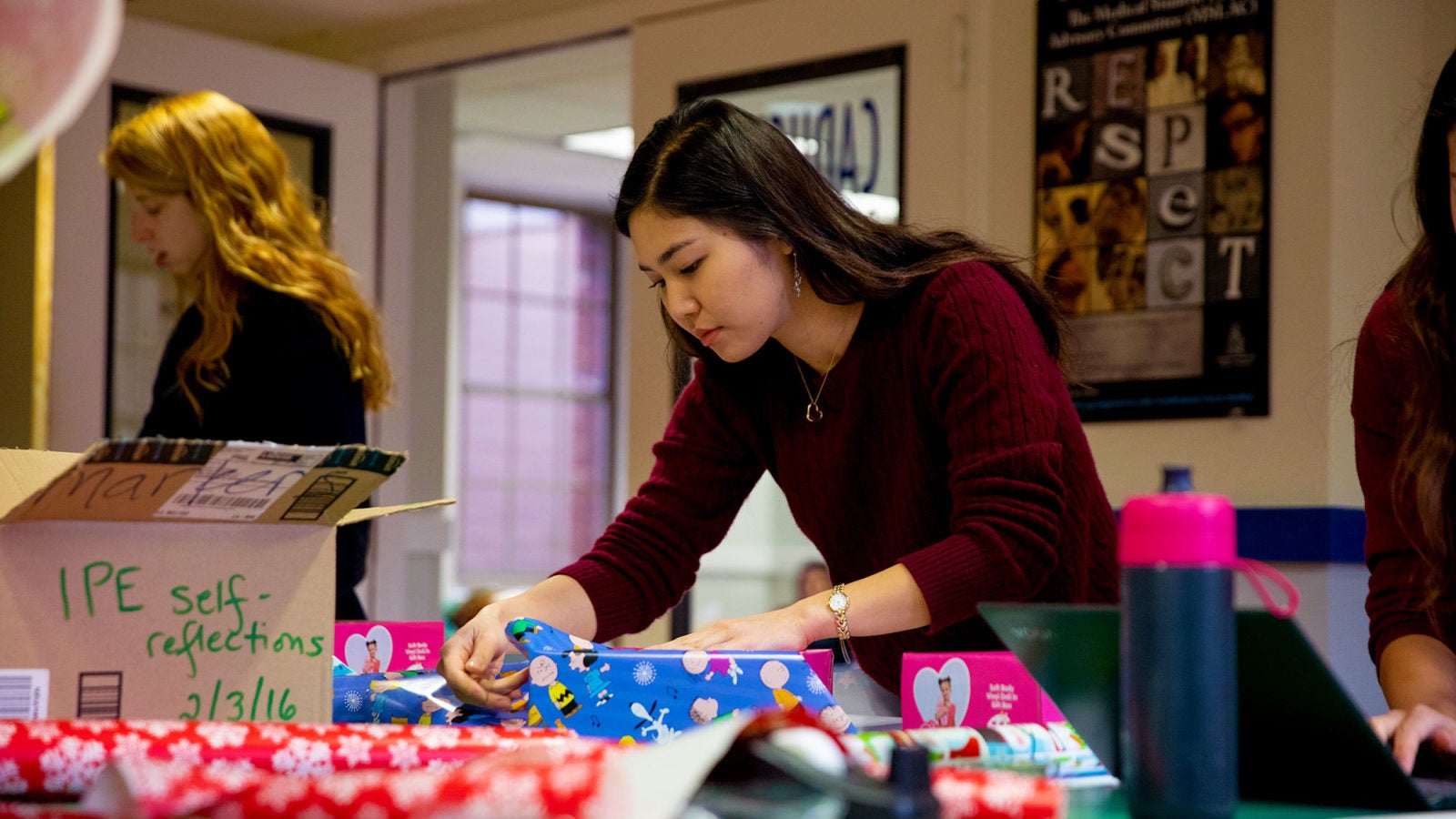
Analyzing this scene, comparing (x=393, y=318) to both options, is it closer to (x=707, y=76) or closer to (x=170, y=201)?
(x=707, y=76)

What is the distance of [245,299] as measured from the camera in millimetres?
2201

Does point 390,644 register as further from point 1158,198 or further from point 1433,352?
point 1158,198

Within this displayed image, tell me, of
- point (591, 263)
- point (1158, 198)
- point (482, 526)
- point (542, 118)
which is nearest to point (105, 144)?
point (542, 118)

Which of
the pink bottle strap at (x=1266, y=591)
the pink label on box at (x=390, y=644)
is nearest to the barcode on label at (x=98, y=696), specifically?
the pink label on box at (x=390, y=644)

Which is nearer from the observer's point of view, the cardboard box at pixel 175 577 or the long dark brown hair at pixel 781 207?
the cardboard box at pixel 175 577

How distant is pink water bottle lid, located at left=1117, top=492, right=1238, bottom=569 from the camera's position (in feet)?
2.43

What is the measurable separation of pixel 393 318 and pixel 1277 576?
4.18 m

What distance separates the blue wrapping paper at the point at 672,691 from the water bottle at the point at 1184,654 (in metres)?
0.36

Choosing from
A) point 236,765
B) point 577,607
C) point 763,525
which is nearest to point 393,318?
point 763,525

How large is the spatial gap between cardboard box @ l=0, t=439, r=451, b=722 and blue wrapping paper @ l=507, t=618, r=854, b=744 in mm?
180

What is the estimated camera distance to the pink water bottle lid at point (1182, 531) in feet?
2.43

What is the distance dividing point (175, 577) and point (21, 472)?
0.12 m

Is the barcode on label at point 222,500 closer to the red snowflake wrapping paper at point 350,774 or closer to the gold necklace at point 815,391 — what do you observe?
the red snowflake wrapping paper at point 350,774

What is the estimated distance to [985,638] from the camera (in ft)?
5.04
